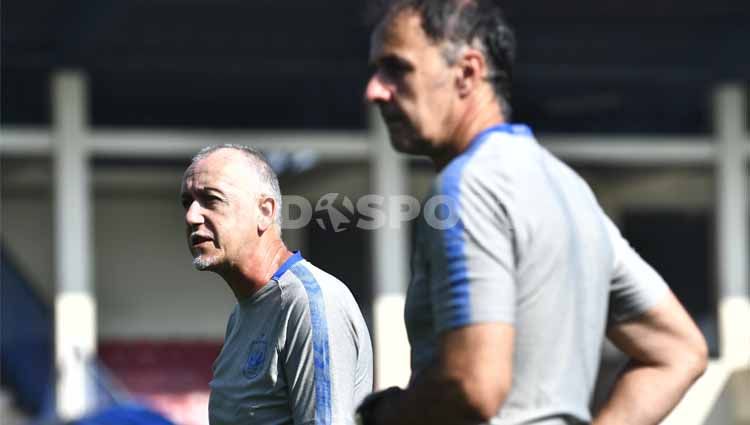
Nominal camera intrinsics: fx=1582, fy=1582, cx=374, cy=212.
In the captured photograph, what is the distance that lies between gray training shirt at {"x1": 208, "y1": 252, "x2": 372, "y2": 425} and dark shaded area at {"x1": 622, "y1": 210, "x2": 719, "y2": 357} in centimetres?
1161

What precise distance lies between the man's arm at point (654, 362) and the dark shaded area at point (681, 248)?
12.4m

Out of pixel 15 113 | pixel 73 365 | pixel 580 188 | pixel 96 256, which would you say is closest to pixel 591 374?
pixel 580 188

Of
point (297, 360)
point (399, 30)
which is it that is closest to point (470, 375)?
point (399, 30)

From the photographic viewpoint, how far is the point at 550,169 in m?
2.39

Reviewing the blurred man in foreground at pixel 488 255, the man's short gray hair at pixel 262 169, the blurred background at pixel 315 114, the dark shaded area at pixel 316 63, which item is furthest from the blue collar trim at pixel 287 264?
the dark shaded area at pixel 316 63

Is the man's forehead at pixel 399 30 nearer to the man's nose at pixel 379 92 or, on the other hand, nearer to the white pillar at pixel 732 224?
the man's nose at pixel 379 92

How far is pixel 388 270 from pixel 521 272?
37.2ft

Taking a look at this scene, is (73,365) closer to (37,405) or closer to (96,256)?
(37,405)

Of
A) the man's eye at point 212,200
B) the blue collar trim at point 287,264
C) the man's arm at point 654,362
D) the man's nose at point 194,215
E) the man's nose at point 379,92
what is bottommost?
the man's arm at point 654,362

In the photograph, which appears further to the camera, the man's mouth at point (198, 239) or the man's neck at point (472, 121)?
the man's mouth at point (198, 239)

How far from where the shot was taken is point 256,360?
3.48 meters

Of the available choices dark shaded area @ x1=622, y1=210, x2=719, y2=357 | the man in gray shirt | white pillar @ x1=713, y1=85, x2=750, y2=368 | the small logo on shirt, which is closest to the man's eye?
the man in gray shirt

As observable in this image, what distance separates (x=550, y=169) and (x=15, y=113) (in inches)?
454

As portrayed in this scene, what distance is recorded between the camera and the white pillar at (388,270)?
13336mm
